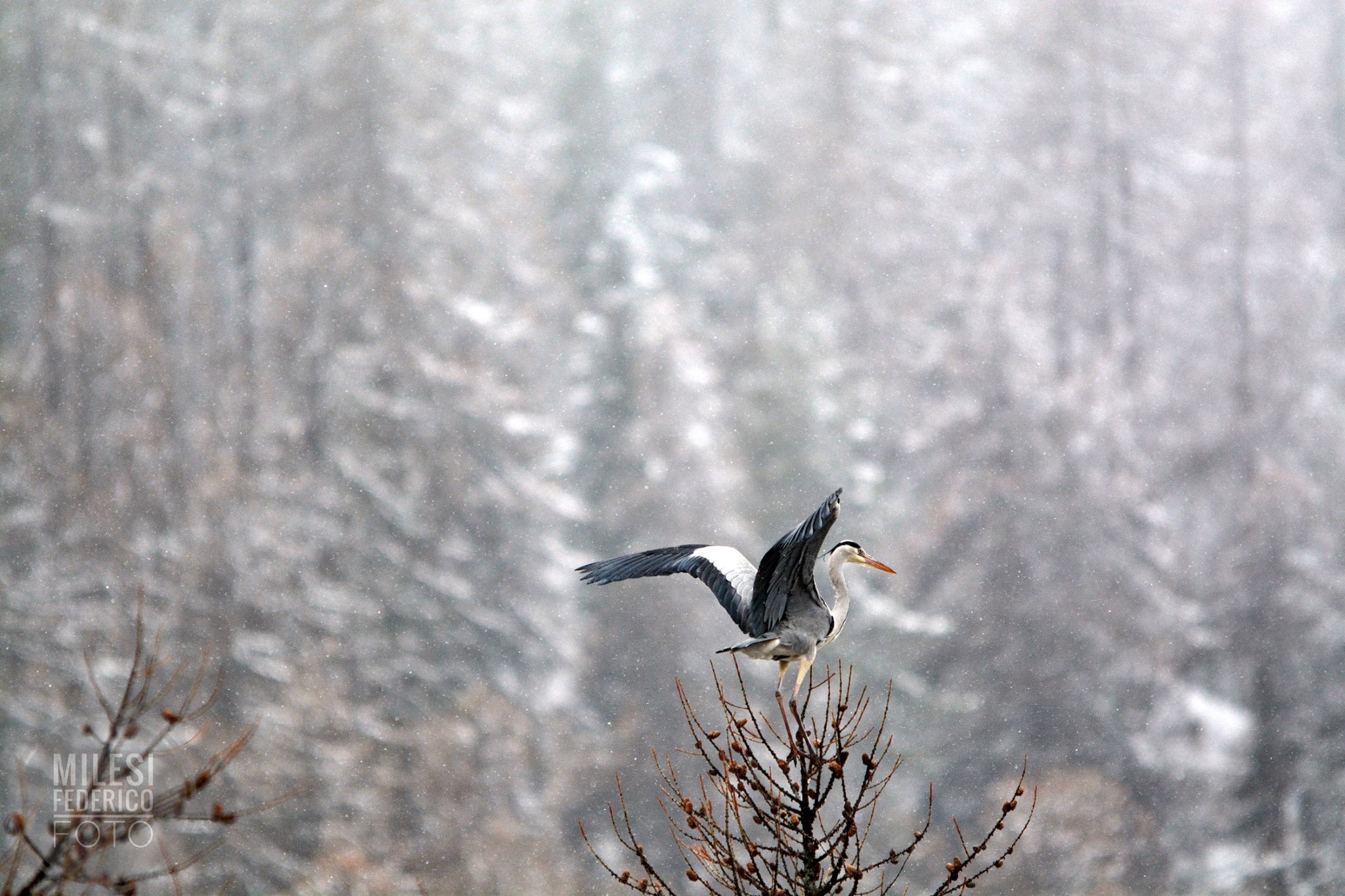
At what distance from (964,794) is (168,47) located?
373 centimetres

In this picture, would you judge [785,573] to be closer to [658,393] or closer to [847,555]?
[847,555]

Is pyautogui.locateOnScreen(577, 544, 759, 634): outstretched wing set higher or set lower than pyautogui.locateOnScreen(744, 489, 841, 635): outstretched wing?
higher

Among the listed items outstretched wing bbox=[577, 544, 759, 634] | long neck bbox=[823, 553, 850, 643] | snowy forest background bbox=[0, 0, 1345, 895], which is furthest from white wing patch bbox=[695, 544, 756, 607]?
snowy forest background bbox=[0, 0, 1345, 895]

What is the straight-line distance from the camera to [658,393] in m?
3.65

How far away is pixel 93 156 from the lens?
373cm

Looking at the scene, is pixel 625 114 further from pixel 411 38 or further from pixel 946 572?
pixel 946 572

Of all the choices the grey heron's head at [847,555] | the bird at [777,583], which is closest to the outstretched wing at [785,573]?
the bird at [777,583]

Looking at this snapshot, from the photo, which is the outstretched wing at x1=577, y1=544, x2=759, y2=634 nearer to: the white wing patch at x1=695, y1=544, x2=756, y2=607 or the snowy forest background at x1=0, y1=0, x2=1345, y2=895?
the white wing patch at x1=695, y1=544, x2=756, y2=607

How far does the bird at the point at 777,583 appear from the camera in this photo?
4.06ft

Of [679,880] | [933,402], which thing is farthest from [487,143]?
[679,880]

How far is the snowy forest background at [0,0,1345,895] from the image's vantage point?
3.48 meters

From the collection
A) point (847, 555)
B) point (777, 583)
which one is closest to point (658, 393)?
point (847, 555)

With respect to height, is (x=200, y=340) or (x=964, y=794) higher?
(x=200, y=340)

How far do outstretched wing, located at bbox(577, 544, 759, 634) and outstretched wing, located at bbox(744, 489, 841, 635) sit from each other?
0.08 ft
